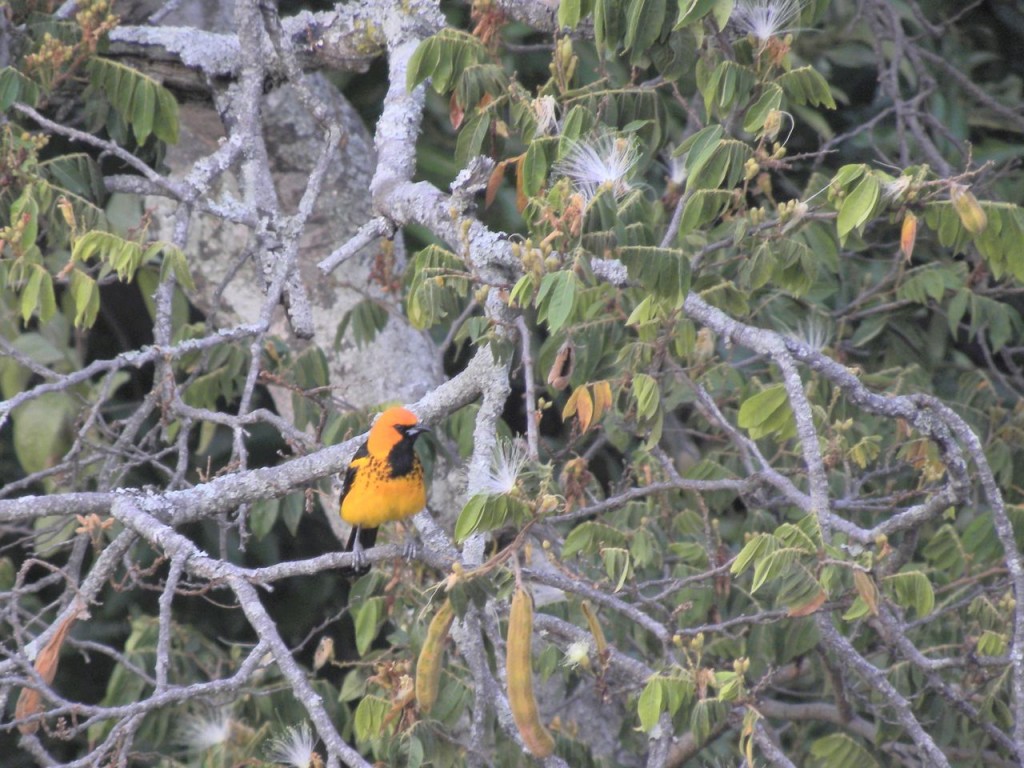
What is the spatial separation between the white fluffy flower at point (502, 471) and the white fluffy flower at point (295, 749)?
74 centimetres

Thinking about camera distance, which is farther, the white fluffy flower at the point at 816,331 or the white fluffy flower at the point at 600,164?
the white fluffy flower at the point at 816,331

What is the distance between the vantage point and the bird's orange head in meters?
3.51

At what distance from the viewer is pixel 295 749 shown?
3289mm

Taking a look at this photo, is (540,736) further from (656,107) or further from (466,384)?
(656,107)

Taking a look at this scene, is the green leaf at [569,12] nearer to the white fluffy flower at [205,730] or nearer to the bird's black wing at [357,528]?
the bird's black wing at [357,528]

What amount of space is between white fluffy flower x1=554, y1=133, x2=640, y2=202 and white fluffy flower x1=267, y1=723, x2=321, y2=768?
1.42 m

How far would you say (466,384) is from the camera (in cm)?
331

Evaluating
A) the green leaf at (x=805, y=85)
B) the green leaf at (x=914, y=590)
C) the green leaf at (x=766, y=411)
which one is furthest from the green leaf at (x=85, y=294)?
the green leaf at (x=914, y=590)

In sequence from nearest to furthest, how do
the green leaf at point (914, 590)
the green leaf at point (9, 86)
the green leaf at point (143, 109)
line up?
1. the green leaf at point (914, 590)
2. the green leaf at point (9, 86)
3. the green leaf at point (143, 109)

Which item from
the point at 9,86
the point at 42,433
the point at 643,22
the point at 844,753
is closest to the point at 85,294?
the point at 9,86

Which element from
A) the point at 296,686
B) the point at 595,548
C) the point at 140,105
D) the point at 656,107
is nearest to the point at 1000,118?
the point at 656,107

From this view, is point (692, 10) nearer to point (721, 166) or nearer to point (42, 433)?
point (721, 166)

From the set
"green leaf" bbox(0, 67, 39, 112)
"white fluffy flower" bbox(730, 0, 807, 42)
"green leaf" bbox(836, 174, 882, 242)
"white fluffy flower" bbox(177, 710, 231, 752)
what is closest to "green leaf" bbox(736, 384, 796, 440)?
"green leaf" bbox(836, 174, 882, 242)

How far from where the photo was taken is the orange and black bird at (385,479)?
3.70m
